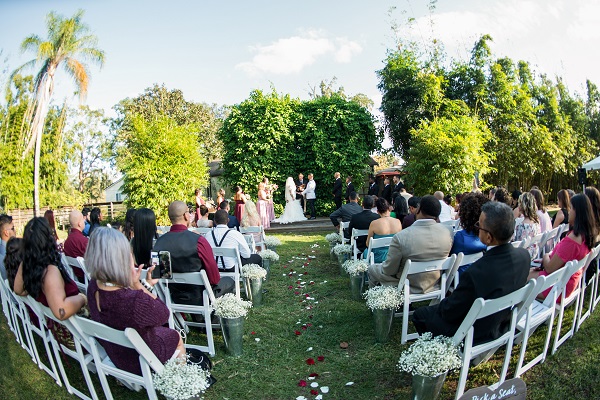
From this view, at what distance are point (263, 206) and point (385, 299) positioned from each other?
1157 centimetres

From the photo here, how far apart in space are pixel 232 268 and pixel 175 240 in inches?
55.7

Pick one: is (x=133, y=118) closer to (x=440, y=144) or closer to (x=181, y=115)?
(x=440, y=144)

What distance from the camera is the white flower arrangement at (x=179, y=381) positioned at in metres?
2.79

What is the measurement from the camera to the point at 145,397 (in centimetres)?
359

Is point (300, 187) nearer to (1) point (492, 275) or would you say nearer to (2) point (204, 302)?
(2) point (204, 302)

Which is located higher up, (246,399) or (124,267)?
(124,267)

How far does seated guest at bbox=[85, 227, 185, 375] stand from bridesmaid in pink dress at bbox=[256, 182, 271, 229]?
40.1 ft

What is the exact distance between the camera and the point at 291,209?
1622 centimetres

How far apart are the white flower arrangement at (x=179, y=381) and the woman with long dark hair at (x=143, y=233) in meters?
2.31

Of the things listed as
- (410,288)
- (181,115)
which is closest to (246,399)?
(410,288)

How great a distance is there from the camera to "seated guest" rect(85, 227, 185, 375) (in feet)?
9.55

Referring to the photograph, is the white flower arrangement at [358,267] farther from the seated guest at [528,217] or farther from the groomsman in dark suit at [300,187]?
the groomsman in dark suit at [300,187]

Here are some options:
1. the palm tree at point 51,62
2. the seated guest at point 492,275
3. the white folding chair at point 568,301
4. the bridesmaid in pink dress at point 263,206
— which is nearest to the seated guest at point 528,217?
the white folding chair at point 568,301

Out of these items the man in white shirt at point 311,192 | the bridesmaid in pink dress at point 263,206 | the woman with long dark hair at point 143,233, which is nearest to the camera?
the woman with long dark hair at point 143,233
